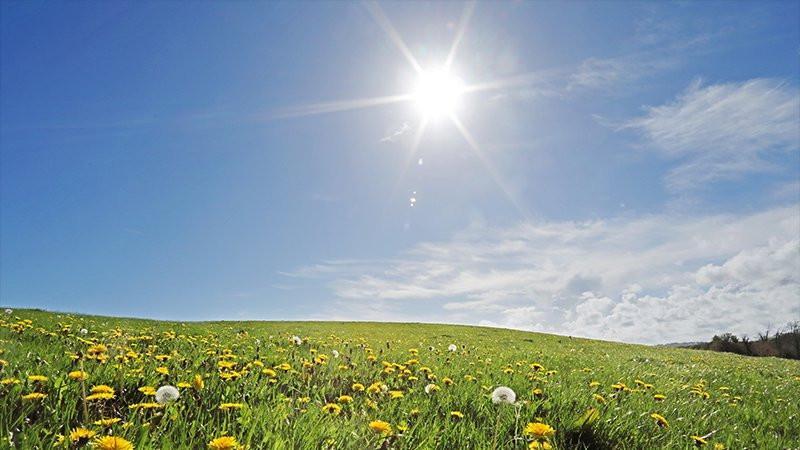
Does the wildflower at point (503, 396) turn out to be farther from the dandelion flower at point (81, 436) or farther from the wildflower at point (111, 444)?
the dandelion flower at point (81, 436)

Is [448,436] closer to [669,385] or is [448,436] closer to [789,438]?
[789,438]

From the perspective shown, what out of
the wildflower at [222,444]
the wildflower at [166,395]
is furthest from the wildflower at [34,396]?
the wildflower at [222,444]

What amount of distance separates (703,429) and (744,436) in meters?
0.40

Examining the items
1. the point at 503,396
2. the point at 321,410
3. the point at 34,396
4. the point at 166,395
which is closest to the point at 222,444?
the point at 166,395

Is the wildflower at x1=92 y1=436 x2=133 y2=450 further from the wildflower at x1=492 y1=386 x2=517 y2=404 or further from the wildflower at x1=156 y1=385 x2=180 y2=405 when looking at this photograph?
the wildflower at x1=492 y1=386 x2=517 y2=404

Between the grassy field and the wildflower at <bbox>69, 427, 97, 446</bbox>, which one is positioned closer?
the wildflower at <bbox>69, 427, 97, 446</bbox>

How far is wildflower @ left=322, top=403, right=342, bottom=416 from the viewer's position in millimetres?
3157

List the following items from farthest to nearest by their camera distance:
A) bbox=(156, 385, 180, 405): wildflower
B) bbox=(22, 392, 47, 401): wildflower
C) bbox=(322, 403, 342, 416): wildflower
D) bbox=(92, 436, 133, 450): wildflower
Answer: bbox=(322, 403, 342, 416): wildflower < bbox=(156, 385, 180, 405): wildflower < bbox=(22, 392, 47, 401): wildflower < bbox=(92, 436, 133, 450): wildflower

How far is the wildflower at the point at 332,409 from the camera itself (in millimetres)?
3157

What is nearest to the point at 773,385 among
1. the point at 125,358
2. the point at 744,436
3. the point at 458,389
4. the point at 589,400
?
the point at 744,436

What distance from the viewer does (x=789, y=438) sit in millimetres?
4668

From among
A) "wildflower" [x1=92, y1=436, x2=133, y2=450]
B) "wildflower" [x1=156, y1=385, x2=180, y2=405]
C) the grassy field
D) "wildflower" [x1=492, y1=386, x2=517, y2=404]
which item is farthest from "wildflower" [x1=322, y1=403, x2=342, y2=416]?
"wildflower" [x1=92, y1=436, x2=133, y2=450]

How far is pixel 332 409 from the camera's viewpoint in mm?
3430

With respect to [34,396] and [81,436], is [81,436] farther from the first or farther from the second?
[34,396]
